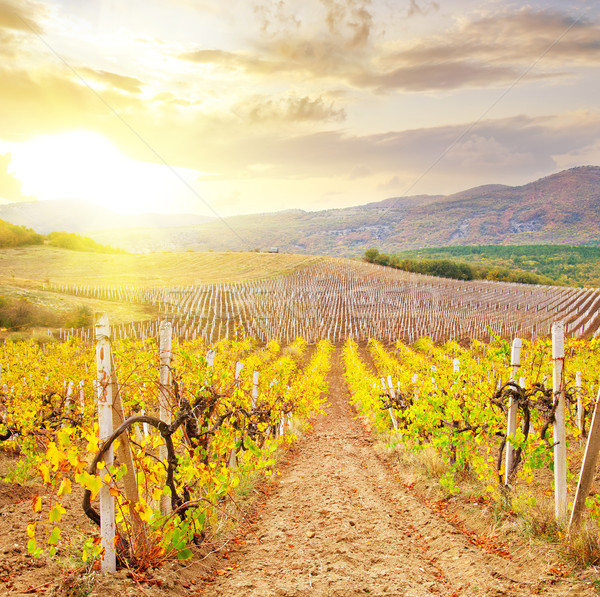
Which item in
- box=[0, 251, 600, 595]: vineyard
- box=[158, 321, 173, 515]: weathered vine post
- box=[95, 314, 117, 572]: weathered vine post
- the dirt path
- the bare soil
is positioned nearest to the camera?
box=[95, 314, 117, 572]: weathered vine post

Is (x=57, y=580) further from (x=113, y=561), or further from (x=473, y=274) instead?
(x=473, y=274)

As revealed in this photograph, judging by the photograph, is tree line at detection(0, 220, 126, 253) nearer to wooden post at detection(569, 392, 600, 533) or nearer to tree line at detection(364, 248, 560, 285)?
tree line at detection(364, 248, 560, 285)

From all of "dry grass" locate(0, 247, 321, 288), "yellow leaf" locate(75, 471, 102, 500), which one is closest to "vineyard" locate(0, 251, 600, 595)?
"yellow leaf" locate(75, 471, 102, 500)

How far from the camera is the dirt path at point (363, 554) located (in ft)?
11.7

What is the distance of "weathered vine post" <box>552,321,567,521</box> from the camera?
165 inches

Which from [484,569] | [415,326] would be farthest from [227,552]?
[415,326]

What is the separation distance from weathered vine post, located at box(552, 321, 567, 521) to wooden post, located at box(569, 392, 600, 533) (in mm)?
364

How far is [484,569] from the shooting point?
3889 millimetres

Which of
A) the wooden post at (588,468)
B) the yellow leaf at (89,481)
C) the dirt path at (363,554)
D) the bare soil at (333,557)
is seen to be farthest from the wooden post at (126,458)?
the wooden post at (588,468)

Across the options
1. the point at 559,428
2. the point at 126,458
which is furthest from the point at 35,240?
the point at 559,428

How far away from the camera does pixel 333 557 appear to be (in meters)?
4.14

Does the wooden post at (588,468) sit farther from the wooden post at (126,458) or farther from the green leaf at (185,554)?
the wooden post at (126,458)

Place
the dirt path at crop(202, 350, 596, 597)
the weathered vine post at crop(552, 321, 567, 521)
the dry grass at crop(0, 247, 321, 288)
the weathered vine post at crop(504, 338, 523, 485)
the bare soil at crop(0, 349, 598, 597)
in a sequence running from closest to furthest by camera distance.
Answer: the bare soil at crop(0, 349, 598, 597), the dirt path at crop(202, 350, 596, 597), the weathered vine post at crop(552, 321, 567, 521), the weathered vine post at crop(504, 338, 523, 485), the dry grass at crop(0, 247, 321, 288)

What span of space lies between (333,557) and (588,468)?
252 centimetres
